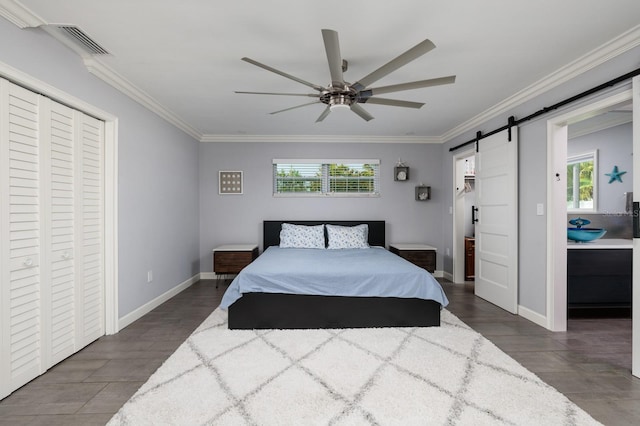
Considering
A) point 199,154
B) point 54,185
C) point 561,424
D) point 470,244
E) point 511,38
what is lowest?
point 561,424

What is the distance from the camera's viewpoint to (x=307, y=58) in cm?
254

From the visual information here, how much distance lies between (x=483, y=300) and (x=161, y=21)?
14.6 ft

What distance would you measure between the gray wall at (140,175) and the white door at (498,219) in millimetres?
4174

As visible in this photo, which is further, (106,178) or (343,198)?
(343,198)

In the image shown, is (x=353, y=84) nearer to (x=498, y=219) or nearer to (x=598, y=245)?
(x=498, y=219)

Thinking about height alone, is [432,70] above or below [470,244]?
above

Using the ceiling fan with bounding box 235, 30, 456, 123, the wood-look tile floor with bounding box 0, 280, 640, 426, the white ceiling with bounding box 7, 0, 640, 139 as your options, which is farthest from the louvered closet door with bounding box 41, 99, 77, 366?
the ceiling fan with bounding box 235, 30, 456, 123

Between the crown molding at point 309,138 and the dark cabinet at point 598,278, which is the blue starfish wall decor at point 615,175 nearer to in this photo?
the dark cabinet at point 598,278

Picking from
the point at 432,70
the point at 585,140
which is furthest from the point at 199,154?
the point at 585,140

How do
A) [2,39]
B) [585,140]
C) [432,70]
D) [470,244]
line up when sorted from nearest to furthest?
1. [2,39]
2. [432,70]
3. [585,140]
4. [470,244]

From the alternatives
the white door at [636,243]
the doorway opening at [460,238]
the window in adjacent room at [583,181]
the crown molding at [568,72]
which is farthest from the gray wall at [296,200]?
the white door at [636,243]

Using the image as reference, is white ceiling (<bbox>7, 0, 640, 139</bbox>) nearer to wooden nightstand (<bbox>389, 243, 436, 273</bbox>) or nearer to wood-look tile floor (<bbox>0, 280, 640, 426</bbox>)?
wooden nightstand (<bbox>389, 243, 436, 273</bbox>)

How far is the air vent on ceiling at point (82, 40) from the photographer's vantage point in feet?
7.03

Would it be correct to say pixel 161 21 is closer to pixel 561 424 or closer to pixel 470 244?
pixel 561 424
